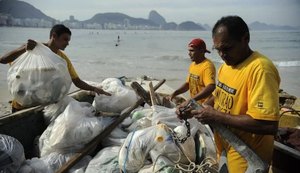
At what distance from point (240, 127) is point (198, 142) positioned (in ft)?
3.90

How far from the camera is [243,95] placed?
1.83 meters

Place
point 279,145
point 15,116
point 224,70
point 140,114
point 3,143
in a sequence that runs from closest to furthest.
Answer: point 224,70 → point 3,143 → point 279,145 → point 15,116 → point 140,114

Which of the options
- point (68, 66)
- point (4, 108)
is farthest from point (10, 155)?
point (4, 108)

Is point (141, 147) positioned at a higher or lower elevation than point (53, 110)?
higher

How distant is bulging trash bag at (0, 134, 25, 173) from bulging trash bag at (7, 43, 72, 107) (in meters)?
0.97

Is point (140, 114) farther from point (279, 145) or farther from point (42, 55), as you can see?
point (279, 145)

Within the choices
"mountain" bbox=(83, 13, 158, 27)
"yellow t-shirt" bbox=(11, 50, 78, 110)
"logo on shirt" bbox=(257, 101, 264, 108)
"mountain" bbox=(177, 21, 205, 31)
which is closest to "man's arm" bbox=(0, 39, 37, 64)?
"yellow t-shirt" bbox=(11, 50, 78, 110)

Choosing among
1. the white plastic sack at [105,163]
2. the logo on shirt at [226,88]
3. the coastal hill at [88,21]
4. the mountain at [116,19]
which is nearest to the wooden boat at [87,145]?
the white plastic sack at [105,163]

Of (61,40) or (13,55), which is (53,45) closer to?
(61,40)

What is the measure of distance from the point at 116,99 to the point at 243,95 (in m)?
2.68

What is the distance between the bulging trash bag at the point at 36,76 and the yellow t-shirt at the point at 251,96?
2079mm

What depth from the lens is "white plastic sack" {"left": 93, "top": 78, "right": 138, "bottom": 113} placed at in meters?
→ 4.28

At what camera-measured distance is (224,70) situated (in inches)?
82.0

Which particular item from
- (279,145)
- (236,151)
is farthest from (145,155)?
(279,145)
